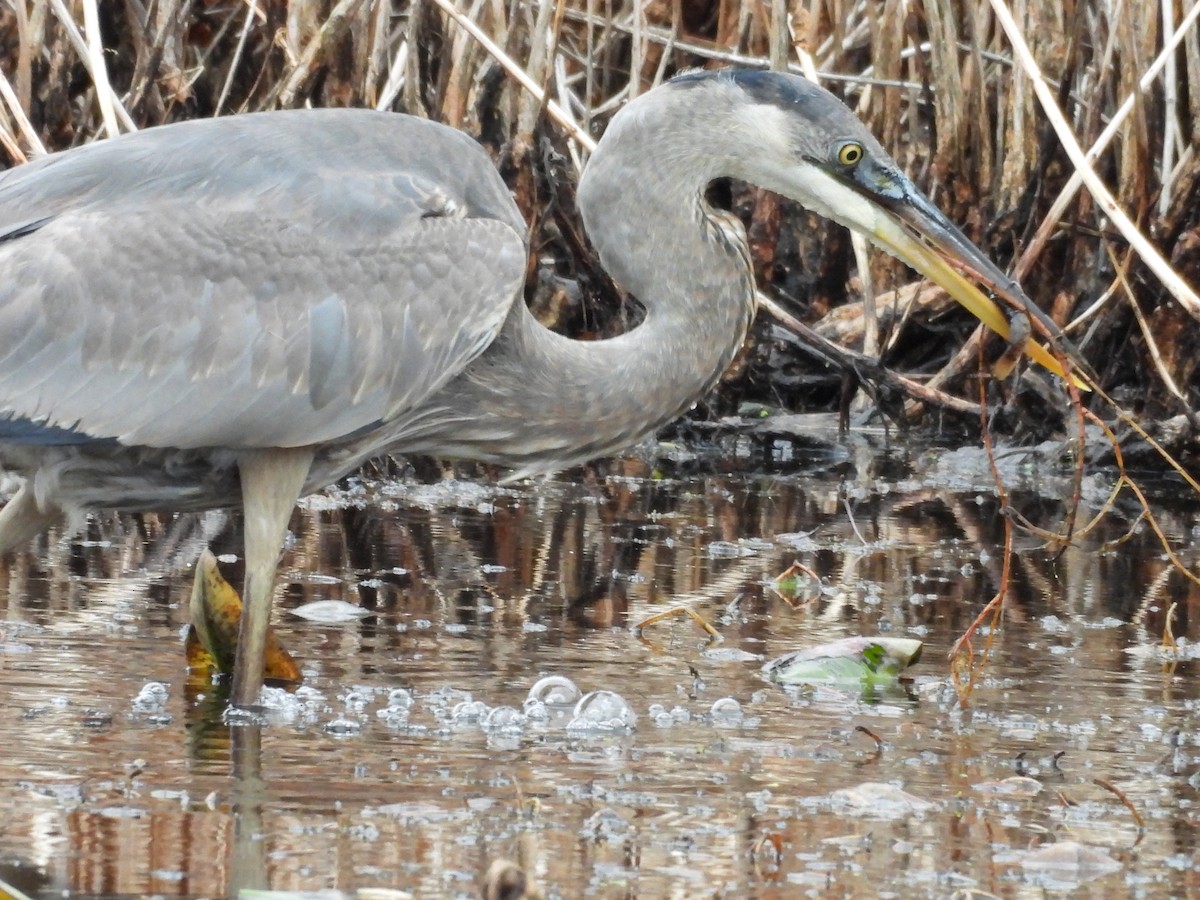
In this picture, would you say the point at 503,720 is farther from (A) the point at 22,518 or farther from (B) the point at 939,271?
(B) the point at 939,271

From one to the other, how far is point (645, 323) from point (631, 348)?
95 millimetres

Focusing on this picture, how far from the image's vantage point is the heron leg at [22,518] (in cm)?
454

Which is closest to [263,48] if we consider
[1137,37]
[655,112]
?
[1137,37]

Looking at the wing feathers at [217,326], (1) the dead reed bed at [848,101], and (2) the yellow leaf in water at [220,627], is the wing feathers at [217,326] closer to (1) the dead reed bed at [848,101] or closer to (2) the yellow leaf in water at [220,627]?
(2) the yellow leaf in water at [220,627]

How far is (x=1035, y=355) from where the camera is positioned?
486cm

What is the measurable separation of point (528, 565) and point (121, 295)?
1.97 metres

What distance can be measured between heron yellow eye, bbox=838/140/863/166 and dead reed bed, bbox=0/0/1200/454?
1916 mm

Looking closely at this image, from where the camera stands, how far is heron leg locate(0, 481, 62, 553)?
454cm

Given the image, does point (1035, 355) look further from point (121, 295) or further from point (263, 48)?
point (263, 48)

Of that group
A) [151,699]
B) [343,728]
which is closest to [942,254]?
[343,728]

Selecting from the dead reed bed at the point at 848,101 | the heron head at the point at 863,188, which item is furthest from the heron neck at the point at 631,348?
the dead reed bed at the point at 848,101

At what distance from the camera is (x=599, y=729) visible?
13.2 feet

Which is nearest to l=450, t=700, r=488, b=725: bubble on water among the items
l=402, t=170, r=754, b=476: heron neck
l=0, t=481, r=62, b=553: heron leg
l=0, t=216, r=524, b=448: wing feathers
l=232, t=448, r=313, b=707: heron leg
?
l=232, t=448, r=313, b=707: heron leg

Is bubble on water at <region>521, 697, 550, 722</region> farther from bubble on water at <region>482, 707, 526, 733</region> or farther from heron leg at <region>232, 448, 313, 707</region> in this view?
heron leg at <region>232, 448, 313, 707</region>
